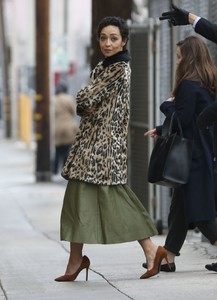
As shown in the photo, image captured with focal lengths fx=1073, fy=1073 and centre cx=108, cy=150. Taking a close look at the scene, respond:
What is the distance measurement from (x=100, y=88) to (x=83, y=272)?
→ 1.61m

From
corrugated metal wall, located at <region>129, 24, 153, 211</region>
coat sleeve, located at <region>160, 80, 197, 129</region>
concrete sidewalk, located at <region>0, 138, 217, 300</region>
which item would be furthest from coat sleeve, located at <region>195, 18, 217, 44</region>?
corrugated metal wall, located at <region>129, 24, 153, 211</region>

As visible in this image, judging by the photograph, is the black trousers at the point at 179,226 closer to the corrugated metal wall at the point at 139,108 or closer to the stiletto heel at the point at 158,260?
the stiletto heel at the point at 158,260

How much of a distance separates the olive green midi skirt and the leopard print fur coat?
7 cm

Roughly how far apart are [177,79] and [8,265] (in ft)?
7.48

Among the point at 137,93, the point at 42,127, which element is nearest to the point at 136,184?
the point at 137,93

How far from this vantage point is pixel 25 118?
32406 millimetres

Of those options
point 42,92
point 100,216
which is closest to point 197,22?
point 100,216

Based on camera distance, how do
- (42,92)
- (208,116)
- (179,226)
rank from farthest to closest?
1. (42,92)
2. (179,226)
3. (208,116)

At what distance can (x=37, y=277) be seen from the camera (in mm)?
7973

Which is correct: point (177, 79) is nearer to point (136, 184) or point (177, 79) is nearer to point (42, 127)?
point (136, 184)

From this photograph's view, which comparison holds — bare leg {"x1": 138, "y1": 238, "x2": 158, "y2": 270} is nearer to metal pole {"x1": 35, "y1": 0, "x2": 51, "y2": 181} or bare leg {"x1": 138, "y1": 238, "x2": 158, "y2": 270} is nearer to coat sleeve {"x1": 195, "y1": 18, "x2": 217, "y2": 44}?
coat sleeve {"x1": 195, "y1": 18, "x2": 217, "y2": 44}

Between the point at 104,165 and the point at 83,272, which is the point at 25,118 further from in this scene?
the point at 104,165

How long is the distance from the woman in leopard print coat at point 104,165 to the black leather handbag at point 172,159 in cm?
25

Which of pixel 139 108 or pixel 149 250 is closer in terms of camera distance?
pixel 149 250
